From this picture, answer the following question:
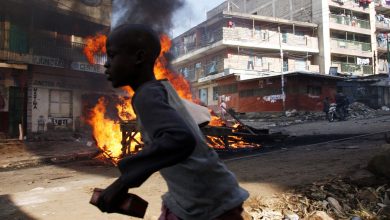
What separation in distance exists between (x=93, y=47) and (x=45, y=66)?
125 inches

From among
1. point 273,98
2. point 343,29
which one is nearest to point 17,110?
point 273,98

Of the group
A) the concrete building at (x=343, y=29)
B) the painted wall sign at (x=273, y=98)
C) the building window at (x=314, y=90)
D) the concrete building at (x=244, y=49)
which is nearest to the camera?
the painted wall sign at (x=273, y=98)

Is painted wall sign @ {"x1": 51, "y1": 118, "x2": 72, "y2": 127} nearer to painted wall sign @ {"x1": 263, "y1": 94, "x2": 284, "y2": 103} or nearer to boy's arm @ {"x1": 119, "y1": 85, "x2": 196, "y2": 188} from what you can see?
painted wall sign @ {"x1": 263, "y1": 94, "x2": 284, "y2": 103}

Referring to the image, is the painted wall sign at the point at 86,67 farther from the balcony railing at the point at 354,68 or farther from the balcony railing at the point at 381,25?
the balcony railing at the point at 381,25

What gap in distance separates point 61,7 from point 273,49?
2038 cm

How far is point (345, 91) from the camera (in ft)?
96.6

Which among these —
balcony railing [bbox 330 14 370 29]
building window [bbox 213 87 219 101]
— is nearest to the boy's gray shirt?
building window [bbox 213 87 219 101]

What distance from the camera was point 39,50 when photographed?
16656 millimetres

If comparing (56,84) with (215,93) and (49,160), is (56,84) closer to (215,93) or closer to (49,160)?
(49,160)

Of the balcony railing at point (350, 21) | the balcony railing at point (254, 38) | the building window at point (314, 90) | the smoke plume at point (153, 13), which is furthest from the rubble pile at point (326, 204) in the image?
the balcony railing at point (350, 21)

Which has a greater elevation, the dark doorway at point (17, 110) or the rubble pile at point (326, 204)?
the dark doorway at point (17, 110)

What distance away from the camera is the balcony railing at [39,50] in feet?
51.0

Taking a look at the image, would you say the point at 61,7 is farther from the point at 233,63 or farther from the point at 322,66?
the point at 322,66

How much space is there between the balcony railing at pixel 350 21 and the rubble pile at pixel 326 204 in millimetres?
33626
